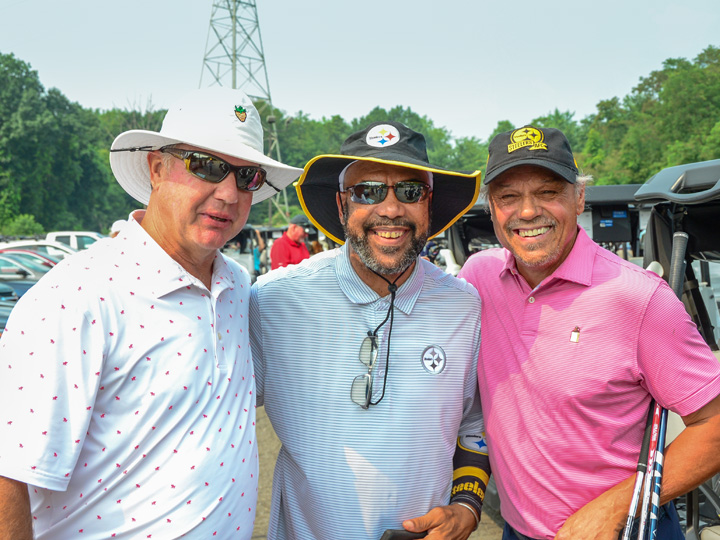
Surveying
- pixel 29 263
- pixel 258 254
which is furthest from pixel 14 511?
pixel 258 254

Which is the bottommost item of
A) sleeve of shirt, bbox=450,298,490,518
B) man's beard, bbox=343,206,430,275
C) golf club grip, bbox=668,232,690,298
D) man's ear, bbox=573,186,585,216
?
sleeve of shirt, bbox=450,298,490,518

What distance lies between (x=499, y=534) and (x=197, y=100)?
3767 millimetres

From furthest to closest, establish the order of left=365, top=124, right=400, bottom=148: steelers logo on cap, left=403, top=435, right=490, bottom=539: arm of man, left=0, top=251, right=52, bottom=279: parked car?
left=0, top=251, right=52, bottom=279: parked car
left=365, top=124, right=400, bottom=148: steelers logo on cap
left=403, top=435, right=490, bottom=539: arm of man

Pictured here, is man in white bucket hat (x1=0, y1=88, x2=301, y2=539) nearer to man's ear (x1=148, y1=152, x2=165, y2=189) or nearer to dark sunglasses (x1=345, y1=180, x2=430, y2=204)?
man's ear (x1=148, y1=152, x2=165, y2=189)

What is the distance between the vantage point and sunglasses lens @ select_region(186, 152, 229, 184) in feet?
6.45

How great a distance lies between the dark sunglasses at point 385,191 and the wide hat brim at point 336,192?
3.8 inches

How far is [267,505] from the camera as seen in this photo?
465cm

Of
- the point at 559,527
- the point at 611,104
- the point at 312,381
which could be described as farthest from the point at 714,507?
the point at 611,104

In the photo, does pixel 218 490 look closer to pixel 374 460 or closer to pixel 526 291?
pixel 374 460

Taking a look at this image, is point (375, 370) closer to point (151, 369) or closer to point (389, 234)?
point (389, 234)

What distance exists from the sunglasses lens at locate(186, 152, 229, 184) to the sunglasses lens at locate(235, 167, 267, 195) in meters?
0.07

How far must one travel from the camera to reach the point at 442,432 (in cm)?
224

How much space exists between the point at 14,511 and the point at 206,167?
1.16 metres

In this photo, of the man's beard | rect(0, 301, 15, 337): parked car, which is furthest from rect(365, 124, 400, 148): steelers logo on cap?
rect(0, 301, 15, 337): parked car
